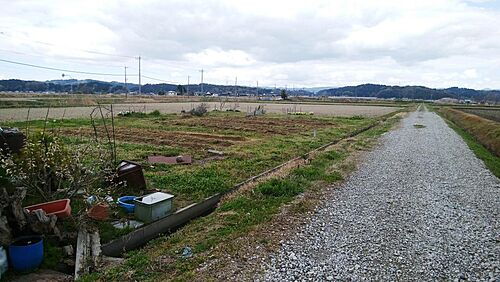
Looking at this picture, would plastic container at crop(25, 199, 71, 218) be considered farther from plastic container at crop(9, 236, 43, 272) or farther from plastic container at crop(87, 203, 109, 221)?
plastic container at crop(9, 236, 43, 272)

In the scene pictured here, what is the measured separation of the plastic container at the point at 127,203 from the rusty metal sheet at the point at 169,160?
466cm

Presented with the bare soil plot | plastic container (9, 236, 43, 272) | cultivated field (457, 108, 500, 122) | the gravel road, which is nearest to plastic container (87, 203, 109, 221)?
plastic container (9, 236, 43, 272)

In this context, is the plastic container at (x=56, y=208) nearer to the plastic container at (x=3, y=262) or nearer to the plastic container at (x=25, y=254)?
the plastic container at (x=25, y=254)

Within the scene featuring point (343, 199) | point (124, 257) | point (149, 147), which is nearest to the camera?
point (124, 257)

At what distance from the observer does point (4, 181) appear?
6.53 meters

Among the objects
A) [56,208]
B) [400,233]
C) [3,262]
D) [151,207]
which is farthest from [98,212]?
[400,233]

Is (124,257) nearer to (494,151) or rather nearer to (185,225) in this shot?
(185,225)

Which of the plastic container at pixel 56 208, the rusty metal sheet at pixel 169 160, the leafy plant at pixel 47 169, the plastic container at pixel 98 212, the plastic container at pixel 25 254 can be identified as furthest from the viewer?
the rusty metal sheet at pixel 169 160

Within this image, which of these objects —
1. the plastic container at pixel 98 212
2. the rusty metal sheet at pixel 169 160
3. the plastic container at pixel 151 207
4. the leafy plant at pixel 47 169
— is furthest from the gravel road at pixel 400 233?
the rusty metal sheet at pixel 169 160

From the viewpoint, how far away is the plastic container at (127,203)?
741cm

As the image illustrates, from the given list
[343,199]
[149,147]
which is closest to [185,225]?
[343,199]

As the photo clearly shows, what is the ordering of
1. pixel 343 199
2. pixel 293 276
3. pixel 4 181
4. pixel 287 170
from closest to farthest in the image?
pixel 293 276, pixel 4 181, pixel 343 199, pixel 287 170

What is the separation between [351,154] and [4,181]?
13204 millimetres

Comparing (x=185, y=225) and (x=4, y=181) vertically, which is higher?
(x=4, y=181)
